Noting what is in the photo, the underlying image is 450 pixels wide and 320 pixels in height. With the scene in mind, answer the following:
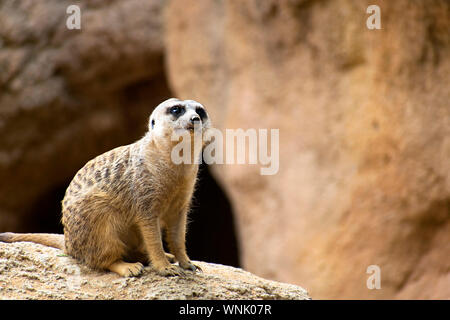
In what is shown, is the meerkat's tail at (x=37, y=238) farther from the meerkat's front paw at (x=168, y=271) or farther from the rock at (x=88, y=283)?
the meerkat's front paw at (x=168, y=271)

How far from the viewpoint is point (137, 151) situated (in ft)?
8.46

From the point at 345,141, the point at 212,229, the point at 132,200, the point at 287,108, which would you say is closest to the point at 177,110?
the point at 132,200

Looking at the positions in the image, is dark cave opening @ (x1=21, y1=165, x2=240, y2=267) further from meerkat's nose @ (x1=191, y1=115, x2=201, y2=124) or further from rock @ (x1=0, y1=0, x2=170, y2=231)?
meerkat's nose @ (x1=191, y1=115, x2=201, y2=124)

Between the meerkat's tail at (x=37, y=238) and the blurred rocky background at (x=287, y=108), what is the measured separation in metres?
2.42

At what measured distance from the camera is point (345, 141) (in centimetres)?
457

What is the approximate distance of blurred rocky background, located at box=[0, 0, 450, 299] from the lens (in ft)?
14.2

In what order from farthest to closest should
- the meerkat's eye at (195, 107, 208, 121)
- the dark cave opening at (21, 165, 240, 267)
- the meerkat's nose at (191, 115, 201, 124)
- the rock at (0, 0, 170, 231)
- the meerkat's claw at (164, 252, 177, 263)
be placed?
the dark cave opening at (21, 165, 240, 267)
the rock at (0, 0, 170, 231)
the meerkat's claw at (164, 252, 177, 263)
the meerkat's eye at (195, 107, 208, 121)
the meerkat's nose at (191, 115, 201, 124)

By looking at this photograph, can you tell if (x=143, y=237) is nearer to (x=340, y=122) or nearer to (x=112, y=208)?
(x=112, y=208)

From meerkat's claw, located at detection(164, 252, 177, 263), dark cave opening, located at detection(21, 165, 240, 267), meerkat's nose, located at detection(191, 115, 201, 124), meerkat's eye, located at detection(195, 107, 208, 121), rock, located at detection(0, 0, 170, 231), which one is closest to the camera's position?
meerkat's nose, located at detection(191, 115, 201, 124)

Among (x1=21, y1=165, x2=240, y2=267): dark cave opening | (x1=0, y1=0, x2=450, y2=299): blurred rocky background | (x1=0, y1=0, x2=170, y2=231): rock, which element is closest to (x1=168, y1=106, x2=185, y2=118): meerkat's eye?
(x1=0, y1=0, x2=450, y2=299): blurred rocky background

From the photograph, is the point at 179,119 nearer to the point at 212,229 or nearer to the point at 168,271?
the point at 168,271

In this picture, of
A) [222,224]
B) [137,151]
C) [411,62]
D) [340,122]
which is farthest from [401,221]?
[222,224]

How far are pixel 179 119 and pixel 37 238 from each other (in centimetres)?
105

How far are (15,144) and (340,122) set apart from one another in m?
3.52
